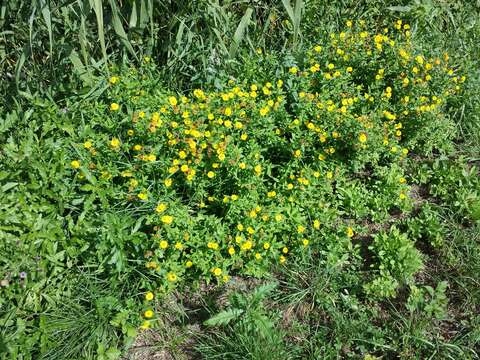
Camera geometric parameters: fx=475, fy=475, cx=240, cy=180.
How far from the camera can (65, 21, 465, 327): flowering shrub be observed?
233 cm

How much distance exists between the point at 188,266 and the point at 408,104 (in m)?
1.69

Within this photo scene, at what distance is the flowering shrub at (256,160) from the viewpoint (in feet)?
7.64

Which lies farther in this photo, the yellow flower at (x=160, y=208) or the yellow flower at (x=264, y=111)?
the yellow flower at (x=264, y=111)

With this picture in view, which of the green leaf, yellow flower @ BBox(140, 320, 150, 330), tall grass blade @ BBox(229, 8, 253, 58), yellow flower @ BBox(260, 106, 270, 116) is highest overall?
tall grass blade @ BBox(229, 8, 253, 58)

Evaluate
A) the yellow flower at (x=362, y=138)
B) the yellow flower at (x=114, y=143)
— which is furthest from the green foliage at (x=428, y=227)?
the yellow flower at (x=114, y=143)

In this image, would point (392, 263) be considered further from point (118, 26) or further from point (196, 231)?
point (118, 26)

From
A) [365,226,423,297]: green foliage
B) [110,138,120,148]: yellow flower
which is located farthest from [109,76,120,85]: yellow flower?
[365,226,423,297]: green foliage

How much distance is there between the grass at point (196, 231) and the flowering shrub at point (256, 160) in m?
0.03

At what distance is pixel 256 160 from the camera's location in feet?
8.30

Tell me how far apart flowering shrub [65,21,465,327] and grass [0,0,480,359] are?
0.10ft

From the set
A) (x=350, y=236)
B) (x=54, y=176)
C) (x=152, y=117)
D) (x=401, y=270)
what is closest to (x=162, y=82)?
(x=152, y=117)

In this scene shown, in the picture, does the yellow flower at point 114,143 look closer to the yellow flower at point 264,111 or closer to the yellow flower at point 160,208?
the yellow flower at point 160,208

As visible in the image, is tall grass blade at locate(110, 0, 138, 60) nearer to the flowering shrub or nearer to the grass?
the grass

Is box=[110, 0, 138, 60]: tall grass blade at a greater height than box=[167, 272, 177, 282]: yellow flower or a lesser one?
greater
